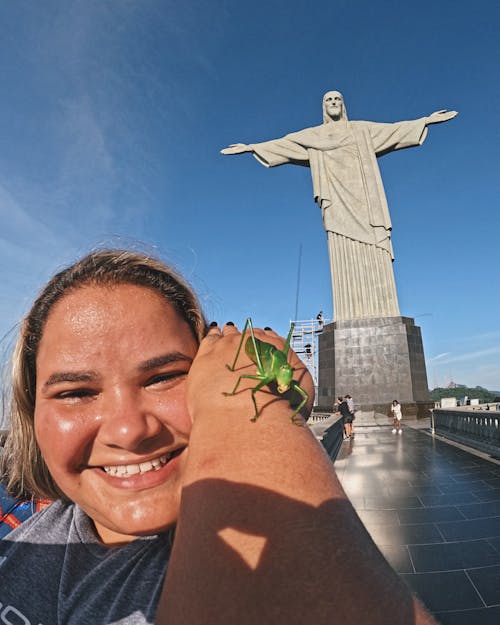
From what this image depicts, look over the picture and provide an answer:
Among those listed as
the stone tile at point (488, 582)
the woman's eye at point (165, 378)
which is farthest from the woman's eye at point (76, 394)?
the stone tile at point (488, 582)

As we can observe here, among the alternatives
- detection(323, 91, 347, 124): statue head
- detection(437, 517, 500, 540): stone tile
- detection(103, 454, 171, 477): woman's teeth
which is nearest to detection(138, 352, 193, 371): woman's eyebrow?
detection(103, 454, 171, 477): woman's teeth

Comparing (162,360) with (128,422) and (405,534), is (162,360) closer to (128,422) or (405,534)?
(128,422)

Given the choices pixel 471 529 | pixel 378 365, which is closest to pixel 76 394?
pixel 471 529

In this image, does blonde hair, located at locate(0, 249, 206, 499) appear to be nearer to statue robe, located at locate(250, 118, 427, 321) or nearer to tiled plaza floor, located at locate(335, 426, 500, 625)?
tiled plaza floor, located at locate(335, 426, 500, 625)

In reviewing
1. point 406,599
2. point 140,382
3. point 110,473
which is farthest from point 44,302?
point 406,599

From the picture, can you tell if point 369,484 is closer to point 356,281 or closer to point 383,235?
point 356,281

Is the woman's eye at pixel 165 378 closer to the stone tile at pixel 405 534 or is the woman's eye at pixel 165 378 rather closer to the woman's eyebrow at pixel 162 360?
the woman's eyebrow at pixel 162 360

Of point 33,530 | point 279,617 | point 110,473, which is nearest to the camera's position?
point 279,617
